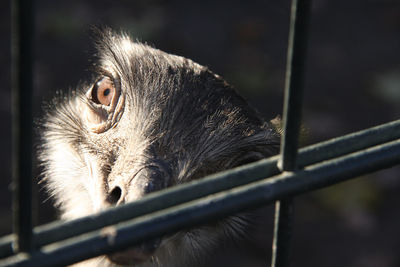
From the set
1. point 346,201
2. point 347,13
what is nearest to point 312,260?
point 346,201

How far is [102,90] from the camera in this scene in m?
2.60

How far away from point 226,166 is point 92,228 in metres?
1.39

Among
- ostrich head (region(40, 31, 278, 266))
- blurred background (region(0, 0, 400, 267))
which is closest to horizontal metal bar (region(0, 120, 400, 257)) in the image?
ostrich head (region(40, 31, 278, 266))

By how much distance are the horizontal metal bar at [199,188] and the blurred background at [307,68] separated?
9.08ft

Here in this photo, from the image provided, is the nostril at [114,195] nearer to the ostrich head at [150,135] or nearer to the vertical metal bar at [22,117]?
the ostrich head at [150,135]

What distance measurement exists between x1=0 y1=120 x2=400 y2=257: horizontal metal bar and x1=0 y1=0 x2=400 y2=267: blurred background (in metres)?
2.77

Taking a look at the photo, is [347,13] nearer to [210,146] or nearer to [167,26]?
[167,26]

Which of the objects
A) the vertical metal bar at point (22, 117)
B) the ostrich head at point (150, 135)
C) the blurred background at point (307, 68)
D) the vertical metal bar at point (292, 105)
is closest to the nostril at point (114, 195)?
the ostrich head at point (150, 135)

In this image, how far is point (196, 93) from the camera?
2.39 metres

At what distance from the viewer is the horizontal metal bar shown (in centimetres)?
112

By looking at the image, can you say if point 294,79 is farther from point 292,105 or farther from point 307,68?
point 307,68

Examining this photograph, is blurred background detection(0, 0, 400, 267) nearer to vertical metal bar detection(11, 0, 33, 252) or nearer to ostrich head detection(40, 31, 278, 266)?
ostrich head detection(40, 31, 278, 266)

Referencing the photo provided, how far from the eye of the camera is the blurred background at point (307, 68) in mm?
4336

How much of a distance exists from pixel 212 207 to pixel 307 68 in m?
4.62
